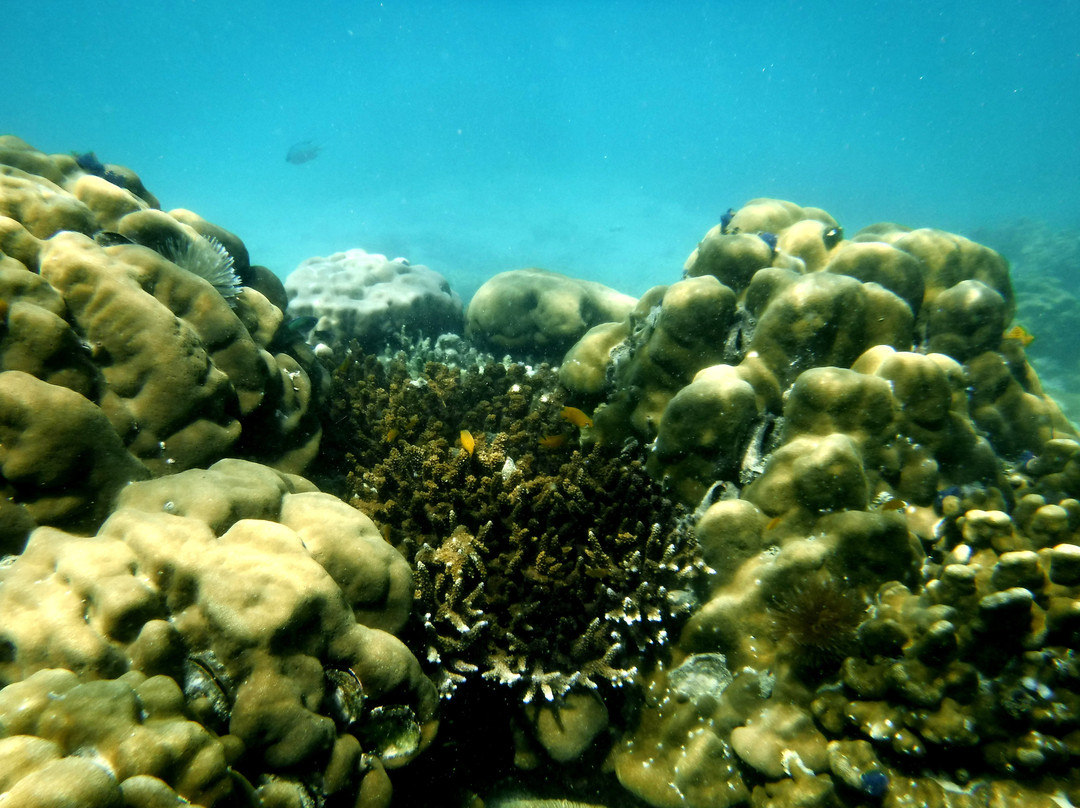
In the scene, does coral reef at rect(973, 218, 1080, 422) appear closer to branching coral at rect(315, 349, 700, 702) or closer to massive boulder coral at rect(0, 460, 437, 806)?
branching coral at rect(315, 349, 700, 702)

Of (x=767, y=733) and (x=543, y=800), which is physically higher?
(x=767, y=733)

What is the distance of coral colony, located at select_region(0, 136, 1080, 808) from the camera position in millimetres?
2197

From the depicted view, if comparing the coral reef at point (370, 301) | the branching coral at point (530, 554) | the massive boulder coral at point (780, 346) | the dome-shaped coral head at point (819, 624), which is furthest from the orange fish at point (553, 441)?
the coral reef at point (370, 301)

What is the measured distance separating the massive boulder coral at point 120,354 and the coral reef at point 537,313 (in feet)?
14.5

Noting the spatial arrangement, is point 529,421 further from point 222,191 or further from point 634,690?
point 222,191

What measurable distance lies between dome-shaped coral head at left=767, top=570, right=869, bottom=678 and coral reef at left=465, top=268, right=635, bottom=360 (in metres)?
5.81

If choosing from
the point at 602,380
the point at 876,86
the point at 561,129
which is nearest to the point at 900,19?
the point at 876,86

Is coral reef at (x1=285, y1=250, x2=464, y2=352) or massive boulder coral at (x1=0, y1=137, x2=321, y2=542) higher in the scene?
coral reef at (x1=285, y1=250, x2=464, y2=352)

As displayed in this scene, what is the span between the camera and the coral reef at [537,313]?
8445 mm

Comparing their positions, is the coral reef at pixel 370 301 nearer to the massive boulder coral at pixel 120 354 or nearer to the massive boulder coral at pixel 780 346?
the massive boulder coral at pixel 120 354

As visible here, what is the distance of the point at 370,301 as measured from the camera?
9094 mm

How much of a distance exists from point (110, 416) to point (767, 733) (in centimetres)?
451

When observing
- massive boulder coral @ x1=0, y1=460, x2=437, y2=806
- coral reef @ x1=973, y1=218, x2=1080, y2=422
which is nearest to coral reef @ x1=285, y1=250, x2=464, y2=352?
massive boulder coral @ x1=0, y1=460, x2=437, y2=806

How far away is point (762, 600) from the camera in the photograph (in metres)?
3.39
